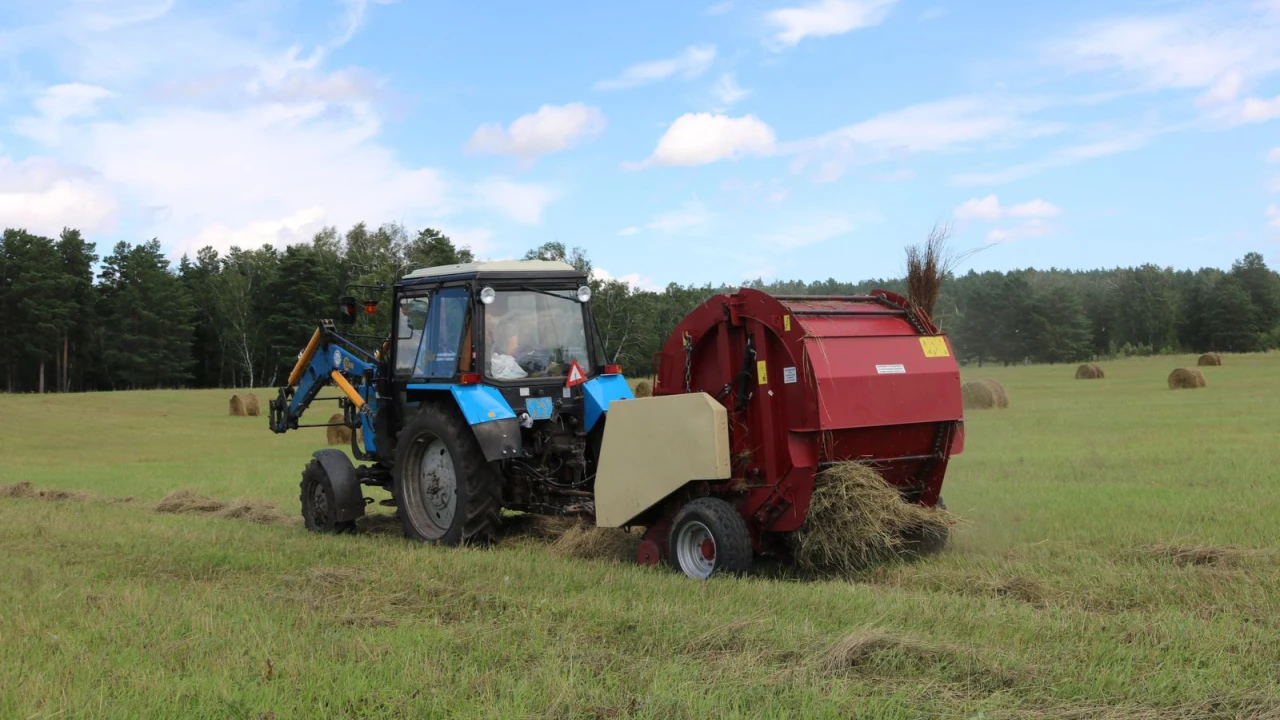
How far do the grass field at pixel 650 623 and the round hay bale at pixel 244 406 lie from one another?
26073 mm

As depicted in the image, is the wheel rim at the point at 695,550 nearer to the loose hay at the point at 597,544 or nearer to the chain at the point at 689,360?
the loose hay at the point at 597,544

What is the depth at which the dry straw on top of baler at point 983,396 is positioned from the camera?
25.9 meters

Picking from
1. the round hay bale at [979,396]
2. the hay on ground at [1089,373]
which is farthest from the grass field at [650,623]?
the hay on ground at [1089,373]

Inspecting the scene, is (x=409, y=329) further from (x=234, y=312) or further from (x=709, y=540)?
(x=234, y=312)

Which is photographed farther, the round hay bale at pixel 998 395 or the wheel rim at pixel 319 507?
the round hay bale at pixel 998 395

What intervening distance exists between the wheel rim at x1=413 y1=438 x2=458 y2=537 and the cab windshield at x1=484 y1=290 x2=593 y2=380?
872mm

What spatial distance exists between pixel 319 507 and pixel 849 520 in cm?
531

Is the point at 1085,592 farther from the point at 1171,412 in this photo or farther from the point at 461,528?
the point at 1171,412

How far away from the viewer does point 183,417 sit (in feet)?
115

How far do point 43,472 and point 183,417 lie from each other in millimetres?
17755

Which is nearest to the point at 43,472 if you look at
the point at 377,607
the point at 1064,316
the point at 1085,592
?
the point at 377,607

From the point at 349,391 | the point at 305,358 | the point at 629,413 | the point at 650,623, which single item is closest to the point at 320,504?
the point at 349,391

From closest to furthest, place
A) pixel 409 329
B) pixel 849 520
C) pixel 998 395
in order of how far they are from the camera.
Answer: pixel 849 520 → pixel 409 329 → pixel 998 395

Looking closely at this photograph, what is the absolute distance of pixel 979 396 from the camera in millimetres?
25984
